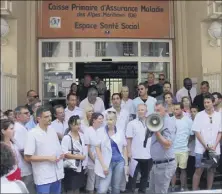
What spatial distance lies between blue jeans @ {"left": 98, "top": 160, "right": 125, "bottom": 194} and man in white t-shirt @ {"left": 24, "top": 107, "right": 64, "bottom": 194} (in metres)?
0.78

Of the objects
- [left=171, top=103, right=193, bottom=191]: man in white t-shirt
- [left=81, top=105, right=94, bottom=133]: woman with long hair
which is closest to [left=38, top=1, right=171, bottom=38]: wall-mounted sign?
[left=81, top=105, right=94, bottom=133]: woman with long hair

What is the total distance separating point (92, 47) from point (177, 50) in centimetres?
210

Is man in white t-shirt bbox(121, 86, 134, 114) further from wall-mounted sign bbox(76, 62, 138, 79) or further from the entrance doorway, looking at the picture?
wall-mounted sign bbox(76, 62, 138, 79)

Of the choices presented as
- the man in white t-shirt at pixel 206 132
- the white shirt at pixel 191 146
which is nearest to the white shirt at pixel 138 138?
the man in white t-shirt at pixel 206 132

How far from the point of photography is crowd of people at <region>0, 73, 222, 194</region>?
4430mm

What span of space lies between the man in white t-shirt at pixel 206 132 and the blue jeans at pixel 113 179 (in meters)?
1.36

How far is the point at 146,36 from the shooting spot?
9422mm

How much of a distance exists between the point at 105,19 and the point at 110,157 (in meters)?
4.97

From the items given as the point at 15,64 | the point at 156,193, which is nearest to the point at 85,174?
the point at 156,193

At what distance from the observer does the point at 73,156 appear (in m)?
4.86

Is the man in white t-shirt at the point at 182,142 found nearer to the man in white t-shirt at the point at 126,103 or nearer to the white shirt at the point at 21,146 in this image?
the man in white t-shirt at the point at 126,103

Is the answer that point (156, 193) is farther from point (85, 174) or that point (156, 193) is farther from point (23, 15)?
point (23, 15)

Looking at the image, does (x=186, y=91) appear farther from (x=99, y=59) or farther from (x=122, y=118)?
(x=122, y=118)

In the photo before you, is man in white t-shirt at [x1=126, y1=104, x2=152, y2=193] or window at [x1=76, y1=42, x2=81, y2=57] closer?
man in white t-shirt at [x1=126, y1=104, x2=152, y2=193]
